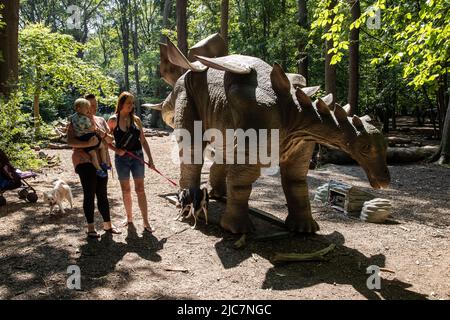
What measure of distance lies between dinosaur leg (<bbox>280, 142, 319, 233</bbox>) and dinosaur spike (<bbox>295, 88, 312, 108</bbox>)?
1.86 ft

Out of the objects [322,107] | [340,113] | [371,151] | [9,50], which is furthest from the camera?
[9,50]

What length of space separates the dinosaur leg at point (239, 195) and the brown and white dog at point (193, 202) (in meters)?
0.39

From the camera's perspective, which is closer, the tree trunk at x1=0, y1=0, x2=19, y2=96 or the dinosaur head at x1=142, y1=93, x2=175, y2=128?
the dinosaur head at x1=142, y1=93, x2=175, y2=128

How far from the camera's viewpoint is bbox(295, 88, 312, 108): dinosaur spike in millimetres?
4227

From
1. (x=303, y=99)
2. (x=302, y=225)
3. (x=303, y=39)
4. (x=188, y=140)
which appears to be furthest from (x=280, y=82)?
(x=303, y=39)

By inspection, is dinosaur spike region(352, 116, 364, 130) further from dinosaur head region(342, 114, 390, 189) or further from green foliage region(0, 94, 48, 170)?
green foliage region(0, 94, 48, 170)

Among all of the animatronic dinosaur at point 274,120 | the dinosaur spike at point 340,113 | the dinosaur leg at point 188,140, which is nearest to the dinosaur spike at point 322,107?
the animatronic dinosaur at point 274,120

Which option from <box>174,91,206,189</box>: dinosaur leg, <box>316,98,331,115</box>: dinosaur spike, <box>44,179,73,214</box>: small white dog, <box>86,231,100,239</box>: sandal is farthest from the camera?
<box>44,179,73,214</box>: small white dog

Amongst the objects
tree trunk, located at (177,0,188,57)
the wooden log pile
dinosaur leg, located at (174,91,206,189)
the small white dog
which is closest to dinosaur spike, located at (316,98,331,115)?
dinosaur leg, located at (174,91,206,189)

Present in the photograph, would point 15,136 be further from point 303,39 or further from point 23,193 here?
point 303,39

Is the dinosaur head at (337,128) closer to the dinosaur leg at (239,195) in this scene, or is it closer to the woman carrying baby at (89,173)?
the dinosaur leg at (239,195)

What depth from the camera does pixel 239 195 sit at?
461 cm

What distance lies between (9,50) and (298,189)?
652cm

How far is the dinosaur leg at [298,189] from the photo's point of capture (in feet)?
15.5
